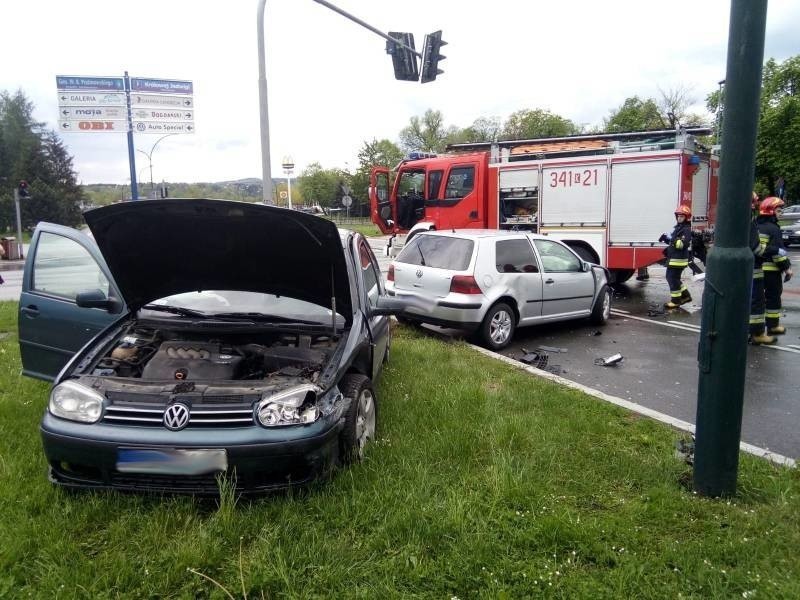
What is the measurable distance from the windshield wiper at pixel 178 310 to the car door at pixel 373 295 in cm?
120

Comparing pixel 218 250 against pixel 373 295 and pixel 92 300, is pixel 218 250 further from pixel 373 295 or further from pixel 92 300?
pixel 373 295

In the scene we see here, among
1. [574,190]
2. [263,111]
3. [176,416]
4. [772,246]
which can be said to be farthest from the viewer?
[574,190]

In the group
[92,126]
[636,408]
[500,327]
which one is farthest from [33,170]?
[636,408]

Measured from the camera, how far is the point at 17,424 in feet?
14.8

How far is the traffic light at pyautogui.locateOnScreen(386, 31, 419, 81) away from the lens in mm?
13414

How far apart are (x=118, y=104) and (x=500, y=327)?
38.5ft

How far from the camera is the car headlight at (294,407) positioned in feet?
10.6

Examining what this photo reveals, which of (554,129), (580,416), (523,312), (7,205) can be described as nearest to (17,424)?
(580,416)

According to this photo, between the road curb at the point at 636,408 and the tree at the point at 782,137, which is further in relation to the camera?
the tree at the point at 782,137

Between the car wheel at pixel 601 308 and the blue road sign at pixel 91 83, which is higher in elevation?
the blue road sign at pixel 91 83

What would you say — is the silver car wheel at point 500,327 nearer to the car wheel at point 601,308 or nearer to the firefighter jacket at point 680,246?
the car wheel at point 601,308

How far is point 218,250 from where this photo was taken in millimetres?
4176

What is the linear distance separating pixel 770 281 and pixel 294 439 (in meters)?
7.44

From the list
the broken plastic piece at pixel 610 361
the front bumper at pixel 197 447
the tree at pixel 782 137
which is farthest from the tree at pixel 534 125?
the front bumper at pixel 197 447
